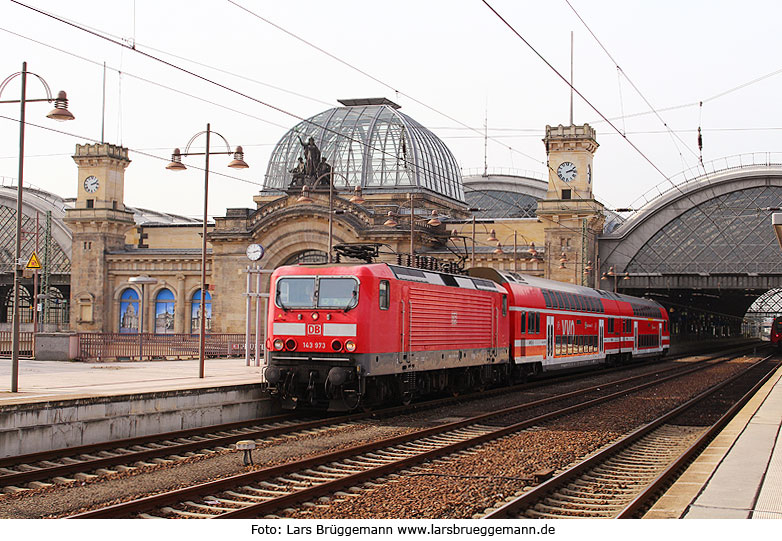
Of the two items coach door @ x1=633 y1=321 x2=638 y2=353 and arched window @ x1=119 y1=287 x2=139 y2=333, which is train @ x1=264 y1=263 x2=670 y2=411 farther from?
arched window @ x1=119 y1=287 x2=139 y2=333

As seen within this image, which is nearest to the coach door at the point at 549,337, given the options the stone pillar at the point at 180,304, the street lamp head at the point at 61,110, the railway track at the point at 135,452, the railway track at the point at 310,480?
the railway track at the point at 135,452

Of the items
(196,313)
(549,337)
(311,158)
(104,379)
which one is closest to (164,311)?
(196,313)

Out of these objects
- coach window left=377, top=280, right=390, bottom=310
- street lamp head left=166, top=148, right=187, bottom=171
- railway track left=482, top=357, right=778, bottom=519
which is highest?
street lamp head left=166, top=148, right=187, bottom=171

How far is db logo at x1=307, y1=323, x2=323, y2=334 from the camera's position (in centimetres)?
2148

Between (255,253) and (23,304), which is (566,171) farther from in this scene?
(23,304)

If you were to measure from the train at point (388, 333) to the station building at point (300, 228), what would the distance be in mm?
28986

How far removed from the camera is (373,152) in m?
76.2

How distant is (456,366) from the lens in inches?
1041

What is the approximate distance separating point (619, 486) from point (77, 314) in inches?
2689

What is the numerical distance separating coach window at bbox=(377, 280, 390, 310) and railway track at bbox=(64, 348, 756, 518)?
3.28 m

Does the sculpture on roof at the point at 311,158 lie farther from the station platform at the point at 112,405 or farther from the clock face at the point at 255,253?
the station platform at the point at 112,405

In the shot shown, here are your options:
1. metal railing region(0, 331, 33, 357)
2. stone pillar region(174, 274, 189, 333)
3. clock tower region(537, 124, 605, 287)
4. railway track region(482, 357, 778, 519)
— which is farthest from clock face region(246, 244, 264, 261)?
stone pillar region(174, 274, 189, 333)

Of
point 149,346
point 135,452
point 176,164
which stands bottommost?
point 135,452

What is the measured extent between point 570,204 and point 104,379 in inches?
1838
